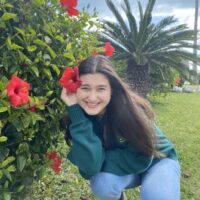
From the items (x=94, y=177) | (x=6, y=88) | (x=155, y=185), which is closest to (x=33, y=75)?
(x=6, y=88)

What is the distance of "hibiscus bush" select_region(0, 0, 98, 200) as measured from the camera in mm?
1744

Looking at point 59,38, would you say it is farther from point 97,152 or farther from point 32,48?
point 97,152

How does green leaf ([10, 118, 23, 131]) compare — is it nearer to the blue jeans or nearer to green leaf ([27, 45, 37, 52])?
green leaf ([27, 45, 37, 52])

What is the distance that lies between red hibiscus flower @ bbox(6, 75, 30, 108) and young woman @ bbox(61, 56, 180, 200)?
459 mm

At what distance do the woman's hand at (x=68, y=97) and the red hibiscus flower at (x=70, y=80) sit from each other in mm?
39

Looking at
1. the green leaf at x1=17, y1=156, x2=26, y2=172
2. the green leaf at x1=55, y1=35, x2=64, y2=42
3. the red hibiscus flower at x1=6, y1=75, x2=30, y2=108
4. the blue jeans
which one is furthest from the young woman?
the red hibiscus flower at x1=6, y1=75, x2=30, y2=108

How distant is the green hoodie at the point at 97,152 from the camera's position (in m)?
2.15

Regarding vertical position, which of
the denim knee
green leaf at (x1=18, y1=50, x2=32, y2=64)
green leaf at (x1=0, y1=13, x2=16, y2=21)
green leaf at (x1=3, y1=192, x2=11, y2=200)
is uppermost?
green leaf at (x1=0, y1=13, x2=16, y2=21)

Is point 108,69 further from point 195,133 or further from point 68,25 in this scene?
point 195,133

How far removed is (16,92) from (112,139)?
0.86m

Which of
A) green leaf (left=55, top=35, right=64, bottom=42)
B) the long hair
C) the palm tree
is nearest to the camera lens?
green leaf (left=55, top=35, right=64, bottom=42)

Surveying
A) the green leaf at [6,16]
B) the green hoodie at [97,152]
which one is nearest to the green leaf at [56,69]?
the green hoodie at [97,152]

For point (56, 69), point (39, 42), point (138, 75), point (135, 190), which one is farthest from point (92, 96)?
point (138, 75)

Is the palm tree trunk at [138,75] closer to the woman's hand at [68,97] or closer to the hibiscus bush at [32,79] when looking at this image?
the hibiscus bush at [32,79]
